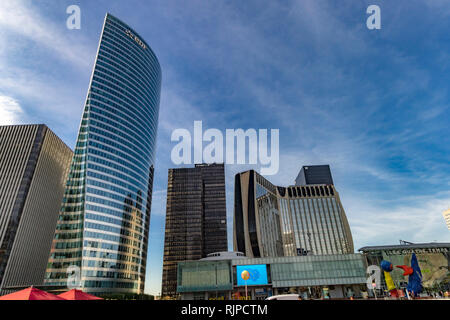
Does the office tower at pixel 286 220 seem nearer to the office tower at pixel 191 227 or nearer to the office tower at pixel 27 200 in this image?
the office tower at pixel 191 227

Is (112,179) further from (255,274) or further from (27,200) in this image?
(255,274)

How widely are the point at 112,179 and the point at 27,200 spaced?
32470 millimetres

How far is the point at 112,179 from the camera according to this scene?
368 feet

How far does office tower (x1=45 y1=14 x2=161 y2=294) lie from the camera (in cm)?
10006

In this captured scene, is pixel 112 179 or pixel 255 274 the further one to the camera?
pixel 112 179

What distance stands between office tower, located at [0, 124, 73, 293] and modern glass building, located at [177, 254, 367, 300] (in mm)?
68363

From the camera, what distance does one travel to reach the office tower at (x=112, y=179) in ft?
328

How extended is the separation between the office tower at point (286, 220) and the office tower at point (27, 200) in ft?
284

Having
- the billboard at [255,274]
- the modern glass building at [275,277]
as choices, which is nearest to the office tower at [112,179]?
the modern glass building at [275,277]

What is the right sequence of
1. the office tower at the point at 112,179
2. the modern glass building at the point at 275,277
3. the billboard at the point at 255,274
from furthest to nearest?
1. the office tower at the point at 112,179
2. the billboard at the point at 255,274
3. the modern glass building at the point at 275,277

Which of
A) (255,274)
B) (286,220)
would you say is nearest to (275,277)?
(255,274)

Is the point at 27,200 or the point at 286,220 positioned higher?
the point at 286,220

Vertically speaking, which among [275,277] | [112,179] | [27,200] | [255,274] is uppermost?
[112,179]
